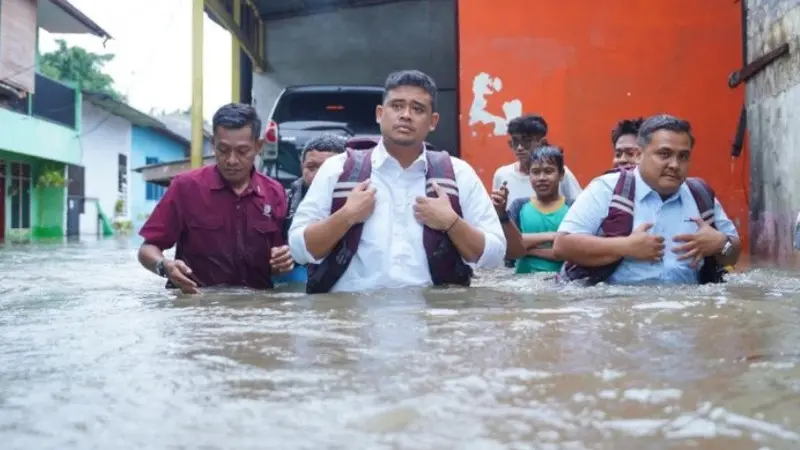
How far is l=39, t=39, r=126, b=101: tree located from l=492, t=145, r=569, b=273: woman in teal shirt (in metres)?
33.6

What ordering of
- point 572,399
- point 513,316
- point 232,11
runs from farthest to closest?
point 232,11 → point 513,316 → point 572,399

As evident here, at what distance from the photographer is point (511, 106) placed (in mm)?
8445

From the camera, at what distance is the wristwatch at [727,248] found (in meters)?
3.94

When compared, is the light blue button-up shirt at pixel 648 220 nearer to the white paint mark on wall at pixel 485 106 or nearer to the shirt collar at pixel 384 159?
the shirt collar at pixel 384 159

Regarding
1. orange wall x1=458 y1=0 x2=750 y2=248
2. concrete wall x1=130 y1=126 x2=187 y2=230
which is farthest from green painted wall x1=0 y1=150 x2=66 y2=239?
orange wall x1=458 y1=0 x2=750 y2=248

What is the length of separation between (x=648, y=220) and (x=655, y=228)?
0.05 m

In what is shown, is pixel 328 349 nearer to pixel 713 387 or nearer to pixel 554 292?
pixel 713 387

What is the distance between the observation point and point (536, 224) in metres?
5.27

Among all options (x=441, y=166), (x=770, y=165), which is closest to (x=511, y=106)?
(x=770, y=165)

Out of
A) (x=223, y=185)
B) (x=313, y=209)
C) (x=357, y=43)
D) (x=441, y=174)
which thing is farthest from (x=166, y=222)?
(x=357, y=43)

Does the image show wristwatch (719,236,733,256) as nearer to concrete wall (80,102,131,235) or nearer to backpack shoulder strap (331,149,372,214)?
backpack shoulder strap (331,149,372,214)

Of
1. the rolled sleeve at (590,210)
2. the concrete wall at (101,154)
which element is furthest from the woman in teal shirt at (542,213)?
the concrete wall at (101,154)

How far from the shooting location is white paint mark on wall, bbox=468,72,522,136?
8.45 meters

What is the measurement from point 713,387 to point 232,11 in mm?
12396
